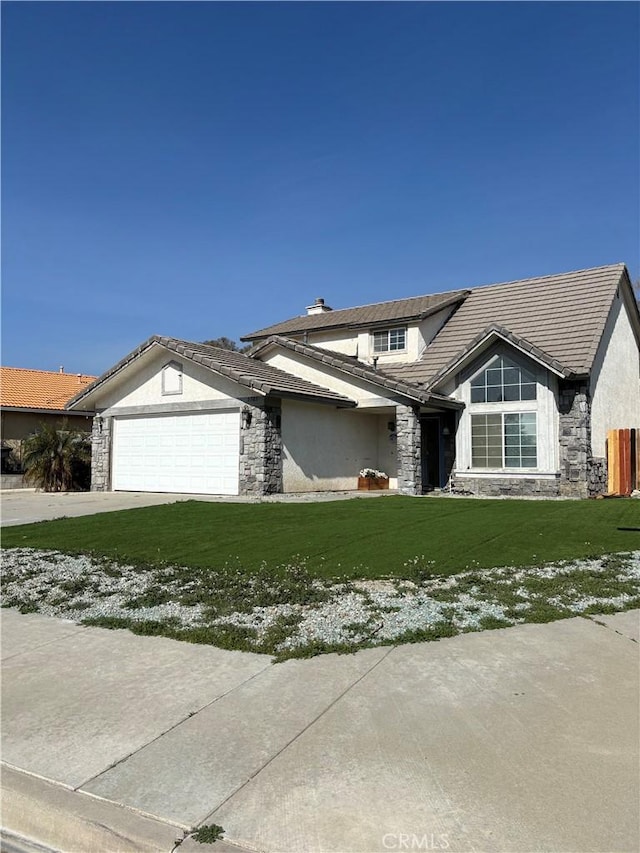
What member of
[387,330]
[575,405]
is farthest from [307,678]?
[387,330]

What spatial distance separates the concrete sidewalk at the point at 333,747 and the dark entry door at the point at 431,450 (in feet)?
51.5

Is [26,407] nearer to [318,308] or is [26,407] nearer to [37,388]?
[37,388]

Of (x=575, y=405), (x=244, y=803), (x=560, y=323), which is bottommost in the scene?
(x=244, y=803)

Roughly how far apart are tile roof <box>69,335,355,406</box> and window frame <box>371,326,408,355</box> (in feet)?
12.5

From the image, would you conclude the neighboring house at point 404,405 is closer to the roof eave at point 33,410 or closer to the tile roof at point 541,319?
the tile roof at point 541,319

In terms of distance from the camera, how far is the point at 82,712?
159 inches

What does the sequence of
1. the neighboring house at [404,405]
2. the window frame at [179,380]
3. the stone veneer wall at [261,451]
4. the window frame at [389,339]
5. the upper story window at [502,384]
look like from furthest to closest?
the window frame at [389,339], the window frame at [179,380], the upper story window at [502,384], the neighboring house at [404,405], the stone veneer wall at [261,451]

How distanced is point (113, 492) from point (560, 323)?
52.1ft

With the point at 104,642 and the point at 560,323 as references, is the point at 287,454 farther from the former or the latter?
the point at 104,642

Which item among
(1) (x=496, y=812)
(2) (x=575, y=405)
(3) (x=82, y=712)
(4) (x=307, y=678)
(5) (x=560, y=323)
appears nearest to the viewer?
(1) (x=496, y=812)

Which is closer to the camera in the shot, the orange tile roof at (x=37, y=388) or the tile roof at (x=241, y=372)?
the tile roof at (x=241, y=372)

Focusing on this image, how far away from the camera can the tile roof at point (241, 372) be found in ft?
57.5

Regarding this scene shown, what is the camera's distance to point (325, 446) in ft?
65.8

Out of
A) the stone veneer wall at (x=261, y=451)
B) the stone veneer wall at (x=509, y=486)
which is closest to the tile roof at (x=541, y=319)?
the stone veneer wall at (x=509, y=486)
